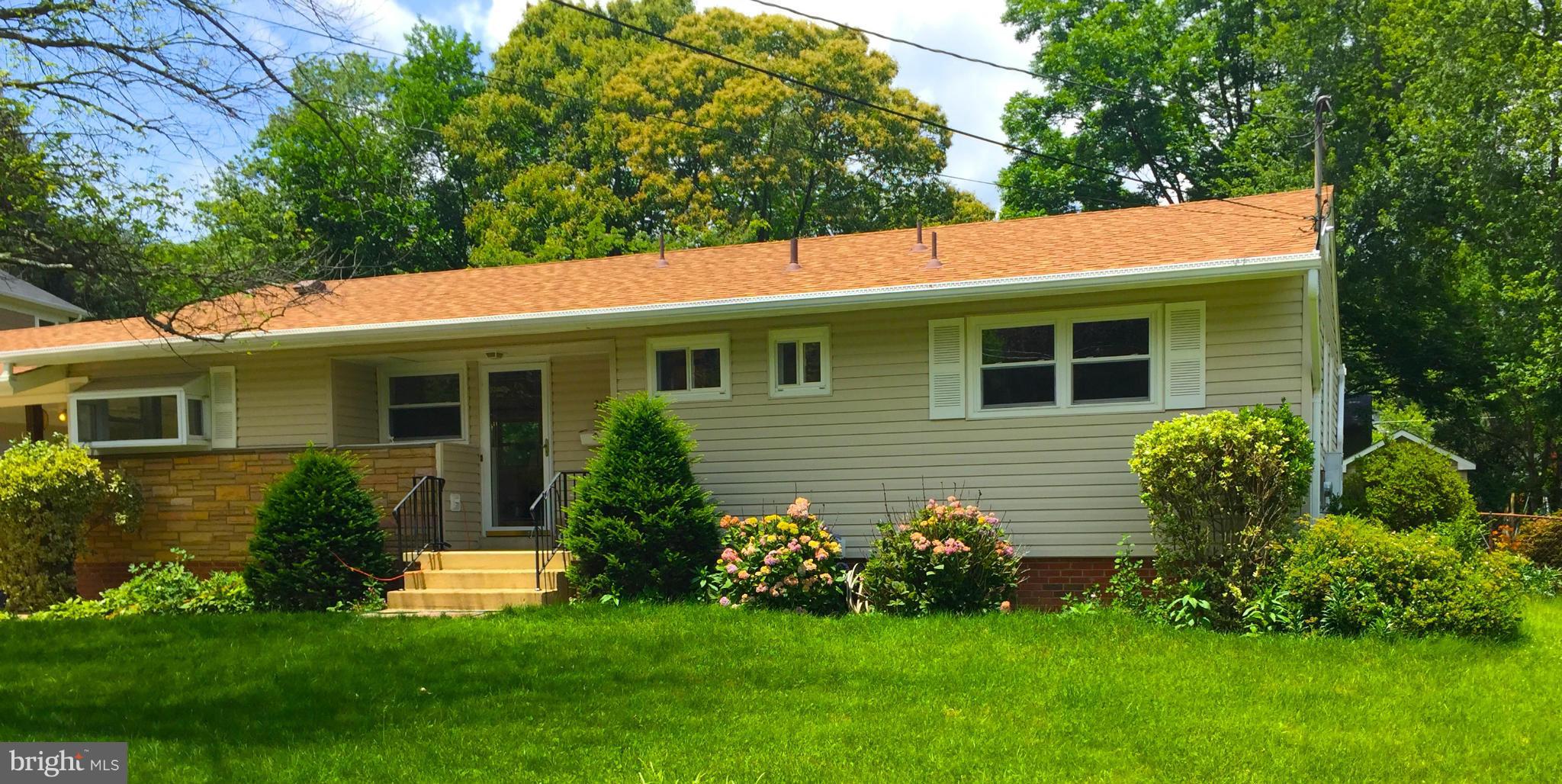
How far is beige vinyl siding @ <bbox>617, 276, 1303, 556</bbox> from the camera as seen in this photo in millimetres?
10484

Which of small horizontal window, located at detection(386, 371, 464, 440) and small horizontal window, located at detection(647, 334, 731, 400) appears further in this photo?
small horizontal window, located at detection(386, 371, 464, 440)

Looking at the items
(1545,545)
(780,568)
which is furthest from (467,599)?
(1545,545)

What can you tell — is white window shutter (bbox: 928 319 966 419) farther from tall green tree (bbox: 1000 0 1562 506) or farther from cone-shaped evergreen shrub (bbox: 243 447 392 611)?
tall green tree (bbox: 1000 0 1562 506)

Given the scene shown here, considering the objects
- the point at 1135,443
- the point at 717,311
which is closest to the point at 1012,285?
the point at 1135,443

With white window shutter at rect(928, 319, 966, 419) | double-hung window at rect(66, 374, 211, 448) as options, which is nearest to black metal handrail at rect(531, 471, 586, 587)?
white window shutter at rect(928, 319, 966, 419)

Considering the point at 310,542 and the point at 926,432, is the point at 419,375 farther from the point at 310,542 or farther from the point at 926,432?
the point at 926,432

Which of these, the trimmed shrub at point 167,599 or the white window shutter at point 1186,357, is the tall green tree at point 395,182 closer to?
the trimmed shrub at point 167,599

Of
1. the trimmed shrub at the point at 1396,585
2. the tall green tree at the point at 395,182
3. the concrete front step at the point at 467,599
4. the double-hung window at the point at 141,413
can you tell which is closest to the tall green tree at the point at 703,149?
the tall green tree at the point at 395,182

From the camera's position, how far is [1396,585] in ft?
29.0

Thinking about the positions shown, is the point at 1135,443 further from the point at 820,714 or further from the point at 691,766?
the point at 691,766

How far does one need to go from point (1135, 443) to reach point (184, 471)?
971cm

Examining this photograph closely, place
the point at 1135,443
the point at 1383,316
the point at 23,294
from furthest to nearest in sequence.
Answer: the point at 23,294
the point at 1383,316
the point at 1135,443

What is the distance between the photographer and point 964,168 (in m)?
33.4

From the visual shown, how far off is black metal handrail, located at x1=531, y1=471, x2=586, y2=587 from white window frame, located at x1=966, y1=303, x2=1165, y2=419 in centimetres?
384
